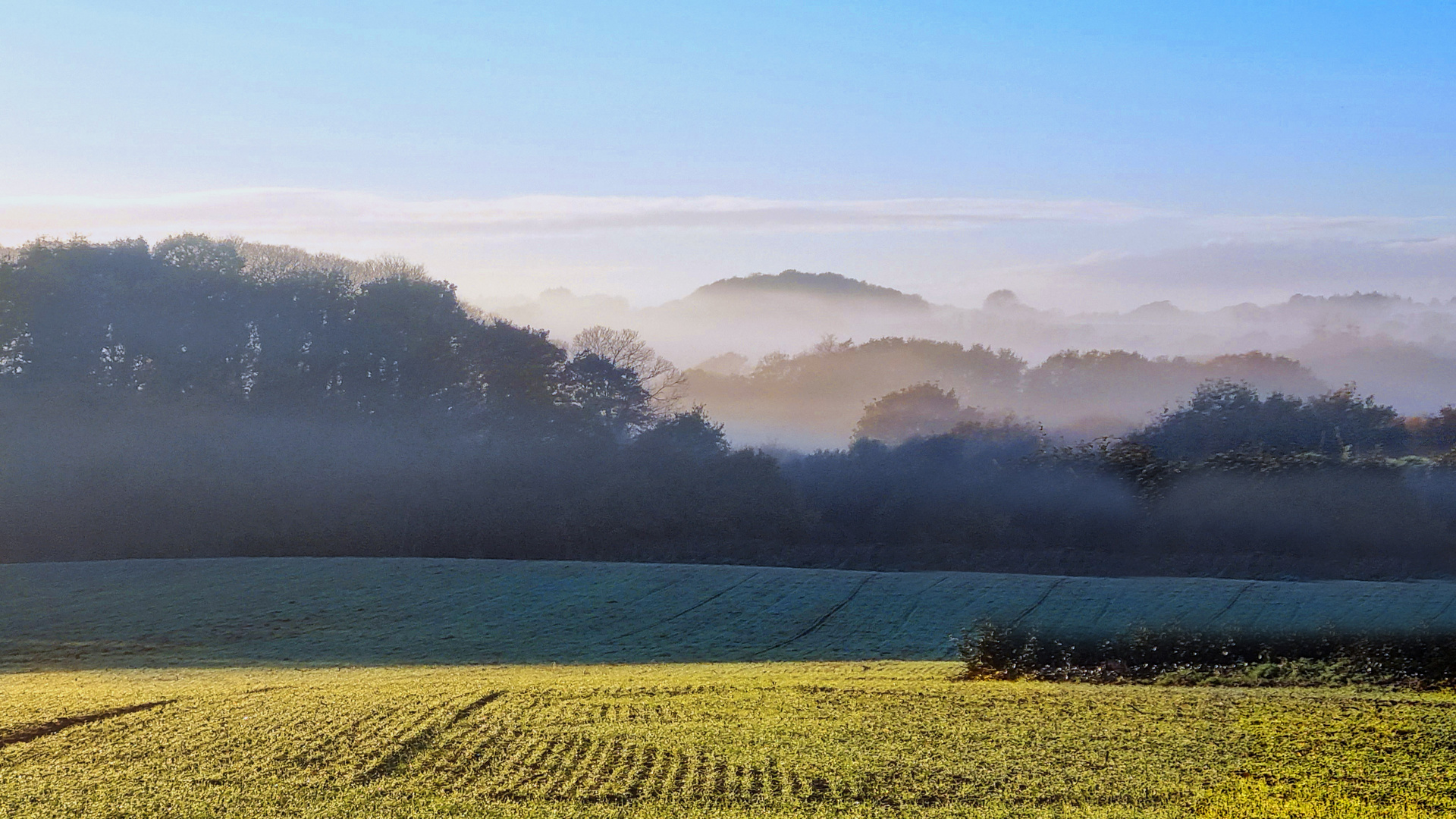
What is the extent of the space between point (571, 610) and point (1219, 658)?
14935 millimetres

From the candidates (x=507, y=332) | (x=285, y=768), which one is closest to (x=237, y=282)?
(x=507, y=332)

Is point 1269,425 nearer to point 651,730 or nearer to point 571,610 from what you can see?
point 571,610

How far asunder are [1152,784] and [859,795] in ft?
9.07

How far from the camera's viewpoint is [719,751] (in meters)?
11.9

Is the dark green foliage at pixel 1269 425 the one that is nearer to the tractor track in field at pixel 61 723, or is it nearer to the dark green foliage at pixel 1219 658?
the dark green foliage at pixel 1219 658

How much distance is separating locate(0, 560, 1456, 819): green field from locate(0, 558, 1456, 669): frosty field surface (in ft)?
0.63

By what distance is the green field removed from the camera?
34.1 ft

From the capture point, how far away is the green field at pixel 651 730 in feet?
34.1

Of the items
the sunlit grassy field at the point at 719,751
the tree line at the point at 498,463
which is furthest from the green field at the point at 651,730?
the tree line at the point at 498,463

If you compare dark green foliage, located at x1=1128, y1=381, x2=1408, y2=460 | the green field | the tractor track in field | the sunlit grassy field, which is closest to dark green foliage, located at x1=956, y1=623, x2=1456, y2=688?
the green field

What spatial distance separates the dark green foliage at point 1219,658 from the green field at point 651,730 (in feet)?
3.50

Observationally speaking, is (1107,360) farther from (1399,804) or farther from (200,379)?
(1399,804)

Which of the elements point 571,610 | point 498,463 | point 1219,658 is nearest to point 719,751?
point 1219,658

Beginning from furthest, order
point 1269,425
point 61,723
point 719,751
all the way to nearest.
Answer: point 1269,425 → point 61,723 → point 719,751
